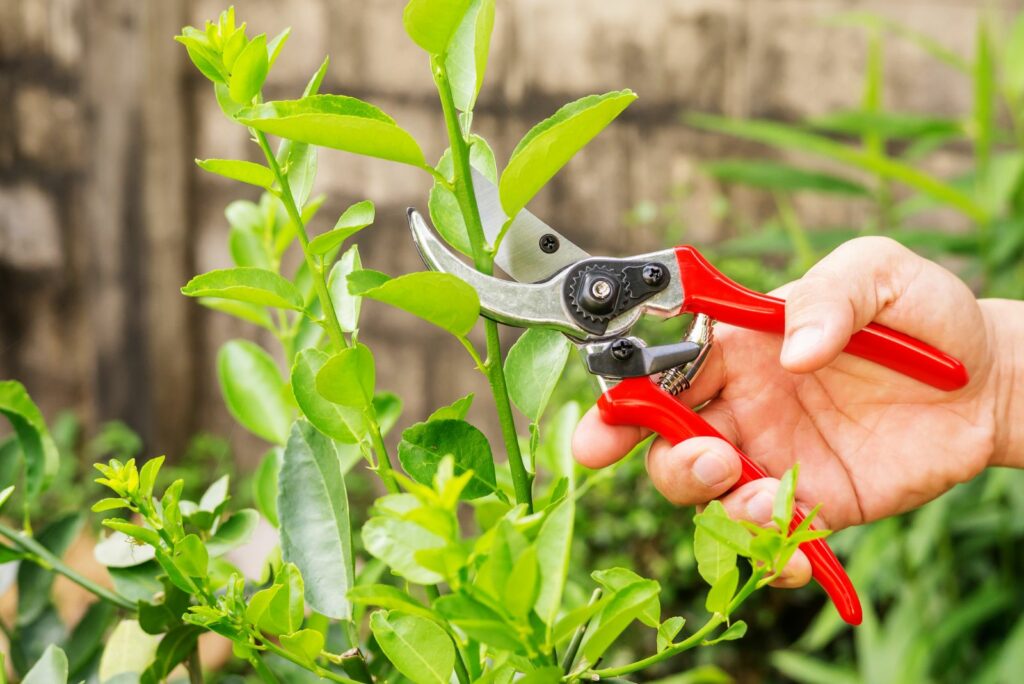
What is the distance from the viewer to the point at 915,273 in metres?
0.76

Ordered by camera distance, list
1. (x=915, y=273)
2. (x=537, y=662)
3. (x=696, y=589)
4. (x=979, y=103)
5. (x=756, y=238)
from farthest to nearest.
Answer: (x=696, y=589) < (x=756, y=238) < (x=979, y=103) < (x=915, y=273) < (x=537, y=662)

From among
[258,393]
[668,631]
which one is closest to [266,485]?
[258,393]

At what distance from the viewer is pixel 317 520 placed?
437mm

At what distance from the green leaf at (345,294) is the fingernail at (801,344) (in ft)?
0.96

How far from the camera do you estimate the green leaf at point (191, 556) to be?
0.39 meters

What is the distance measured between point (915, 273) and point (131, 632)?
60cm

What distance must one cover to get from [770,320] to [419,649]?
15.0 inches

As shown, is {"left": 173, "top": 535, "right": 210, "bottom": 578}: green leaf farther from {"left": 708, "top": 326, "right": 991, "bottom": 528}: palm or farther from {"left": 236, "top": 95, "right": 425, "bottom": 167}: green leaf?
{"left": 708, "top": 326, "right": 991, "bottom": 528}: palm

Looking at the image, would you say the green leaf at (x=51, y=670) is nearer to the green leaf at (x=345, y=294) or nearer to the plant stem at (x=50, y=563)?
the plant stem at (x=50, y=563)

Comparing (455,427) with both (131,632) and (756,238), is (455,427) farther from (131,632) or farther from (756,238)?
(756,238)

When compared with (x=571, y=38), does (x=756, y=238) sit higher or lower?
lower

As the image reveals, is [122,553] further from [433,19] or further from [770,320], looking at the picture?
[770,320]

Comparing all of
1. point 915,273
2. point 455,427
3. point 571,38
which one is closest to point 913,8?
point 571,38

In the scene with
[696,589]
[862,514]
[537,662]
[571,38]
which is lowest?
[696,589]
